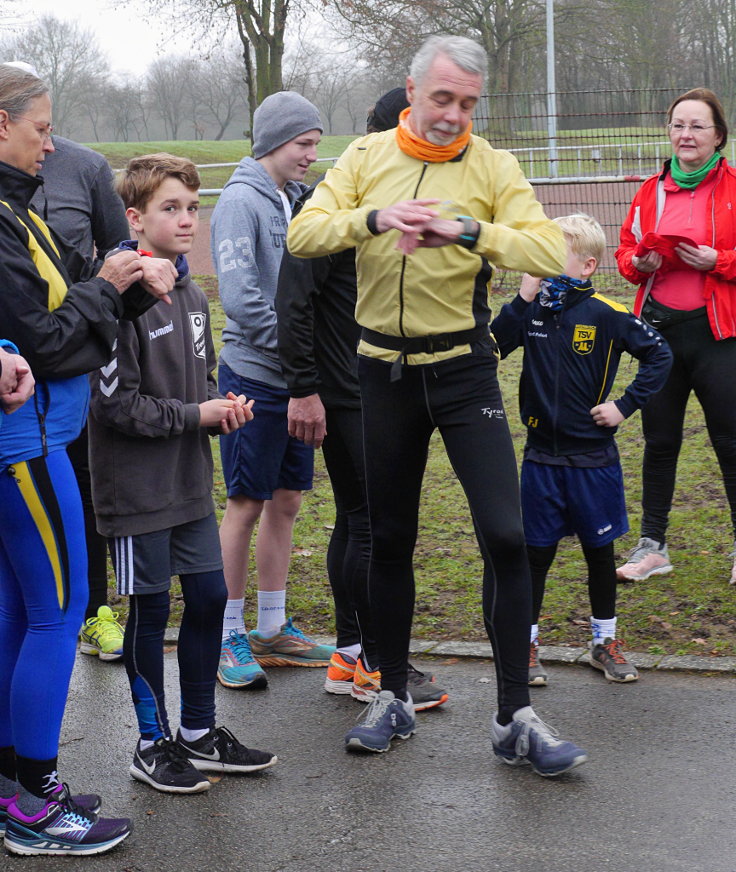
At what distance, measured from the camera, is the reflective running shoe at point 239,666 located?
4.56m

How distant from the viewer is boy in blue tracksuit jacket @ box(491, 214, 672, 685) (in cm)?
441

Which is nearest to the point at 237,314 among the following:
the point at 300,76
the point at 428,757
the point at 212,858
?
the point at 428,757

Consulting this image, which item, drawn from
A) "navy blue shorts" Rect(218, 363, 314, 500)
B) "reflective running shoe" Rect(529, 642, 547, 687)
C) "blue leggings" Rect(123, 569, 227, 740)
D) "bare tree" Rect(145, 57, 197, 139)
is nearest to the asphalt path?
"reflective running shoe" Rect(529, 642, 547, 687)

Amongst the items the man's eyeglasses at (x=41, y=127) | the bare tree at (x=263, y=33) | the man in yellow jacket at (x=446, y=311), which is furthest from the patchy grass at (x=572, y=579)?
the bare tree at (x=263, y=33)

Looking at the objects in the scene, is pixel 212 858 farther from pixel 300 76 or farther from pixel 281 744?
pixel 300 76

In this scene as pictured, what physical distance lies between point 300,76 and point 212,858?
164 ft

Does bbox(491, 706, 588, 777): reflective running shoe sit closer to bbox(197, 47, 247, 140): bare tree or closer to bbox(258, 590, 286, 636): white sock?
bbox(258, 590, 286, 636): white sock

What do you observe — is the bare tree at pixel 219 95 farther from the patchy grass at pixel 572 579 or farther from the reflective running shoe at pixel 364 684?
the reflective running shoe at pixel 364 684

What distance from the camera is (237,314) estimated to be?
180 inches

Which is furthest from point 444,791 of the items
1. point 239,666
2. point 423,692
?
point 239,666

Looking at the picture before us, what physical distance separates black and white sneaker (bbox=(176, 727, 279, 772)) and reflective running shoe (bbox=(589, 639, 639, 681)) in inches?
54.8

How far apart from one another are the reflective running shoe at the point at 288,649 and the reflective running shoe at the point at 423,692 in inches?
20.6

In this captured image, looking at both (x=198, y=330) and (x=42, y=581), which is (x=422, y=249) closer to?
(x=198, y=330)

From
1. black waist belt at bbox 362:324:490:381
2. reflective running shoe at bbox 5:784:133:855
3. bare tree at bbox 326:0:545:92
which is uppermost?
bare tree at bbox 326:0:545:92
